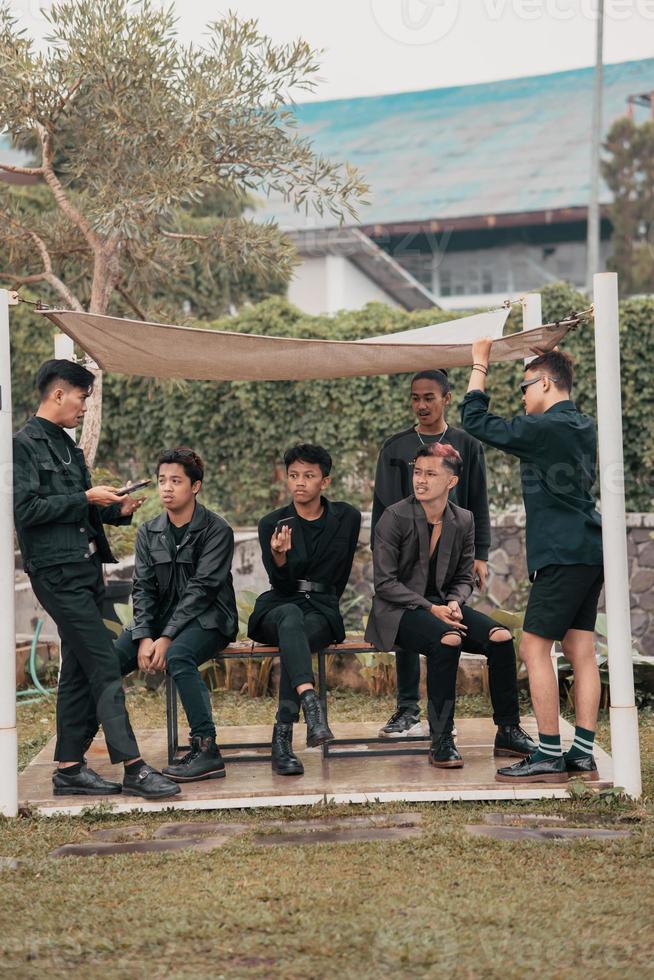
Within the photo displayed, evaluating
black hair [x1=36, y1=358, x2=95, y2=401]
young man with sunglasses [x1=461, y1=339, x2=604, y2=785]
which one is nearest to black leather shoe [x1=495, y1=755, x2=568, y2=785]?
young man with sunglasses [x1=461, y1=339, x2=604, y2=785]

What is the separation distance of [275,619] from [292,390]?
6683mm

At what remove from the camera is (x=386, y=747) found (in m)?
5.77

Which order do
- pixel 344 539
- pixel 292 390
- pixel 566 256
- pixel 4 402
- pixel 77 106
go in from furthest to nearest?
pixel 566 256 → pixel 292 390 → pixel 77 106 → pixel 344 539 → pixel 4 402

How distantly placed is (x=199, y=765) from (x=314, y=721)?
0.54 meters

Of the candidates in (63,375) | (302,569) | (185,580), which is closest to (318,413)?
(302,569)

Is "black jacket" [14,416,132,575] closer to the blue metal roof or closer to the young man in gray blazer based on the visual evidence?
the young man in gray blazer

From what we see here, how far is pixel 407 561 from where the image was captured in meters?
5.44

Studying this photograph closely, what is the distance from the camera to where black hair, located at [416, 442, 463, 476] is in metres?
5.45

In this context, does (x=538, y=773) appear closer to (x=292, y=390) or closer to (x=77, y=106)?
(x=77, y=106)

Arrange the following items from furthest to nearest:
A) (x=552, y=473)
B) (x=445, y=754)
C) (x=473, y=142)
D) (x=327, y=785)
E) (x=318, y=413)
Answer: (x=473, y=142)
(x=318, y=413)
(x=445, y=754)
(x=327, y=785)
(x=552, y=473)

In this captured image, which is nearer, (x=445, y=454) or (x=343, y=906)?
(x=343, y=906)

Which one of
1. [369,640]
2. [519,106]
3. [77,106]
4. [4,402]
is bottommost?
[369,640]

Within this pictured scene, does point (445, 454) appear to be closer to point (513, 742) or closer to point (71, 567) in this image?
point (513, 742)

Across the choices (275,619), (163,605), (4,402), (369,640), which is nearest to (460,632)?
(369,640)
